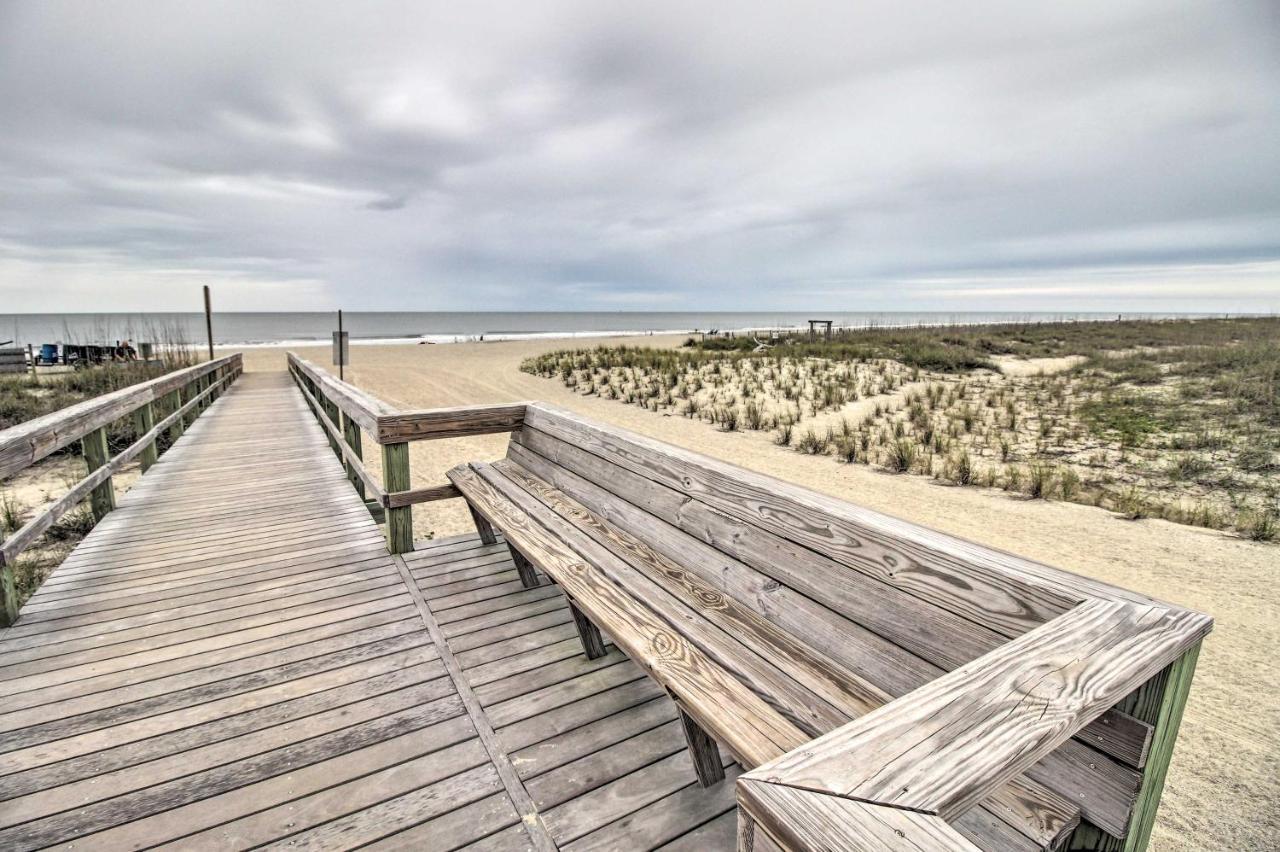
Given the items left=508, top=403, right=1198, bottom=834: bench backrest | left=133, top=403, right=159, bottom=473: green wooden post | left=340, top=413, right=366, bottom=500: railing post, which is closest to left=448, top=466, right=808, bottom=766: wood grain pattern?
left=508, top=403, right=1198, bottom=834: bench backrest

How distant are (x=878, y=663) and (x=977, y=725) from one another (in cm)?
66

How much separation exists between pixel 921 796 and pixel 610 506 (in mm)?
2188

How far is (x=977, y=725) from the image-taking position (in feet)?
3.20

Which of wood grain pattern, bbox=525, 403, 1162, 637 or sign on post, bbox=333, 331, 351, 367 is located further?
sign on post, bbox=333, 331, 351, 367

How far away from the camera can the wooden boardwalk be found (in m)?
1.75

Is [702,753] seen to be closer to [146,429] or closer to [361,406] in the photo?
[361,406]

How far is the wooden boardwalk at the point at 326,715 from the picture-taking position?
5.73ft

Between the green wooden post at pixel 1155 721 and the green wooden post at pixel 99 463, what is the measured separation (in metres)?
5.65

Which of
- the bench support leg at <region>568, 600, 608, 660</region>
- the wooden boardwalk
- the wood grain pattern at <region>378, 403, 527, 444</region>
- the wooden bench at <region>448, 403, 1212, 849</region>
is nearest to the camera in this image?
the wooden bench at <region>448, 403, 1212, 849</region>

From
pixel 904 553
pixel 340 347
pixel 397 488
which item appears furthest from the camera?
pixel 340 347

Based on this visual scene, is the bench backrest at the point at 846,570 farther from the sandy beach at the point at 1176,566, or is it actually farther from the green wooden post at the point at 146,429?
the green wooden post at the point at 146,429

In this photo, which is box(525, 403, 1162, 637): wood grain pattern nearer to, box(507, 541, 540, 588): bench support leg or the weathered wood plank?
the weathered wood plank

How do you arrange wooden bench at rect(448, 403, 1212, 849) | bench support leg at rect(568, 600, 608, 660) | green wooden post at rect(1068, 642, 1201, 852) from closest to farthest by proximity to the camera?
wooden bench at rect(448, 403, 1212, 849) < green wooden post at rect(1068, 642, 1201, 852) < bench support leg at rect(568, 600, 608, 660)

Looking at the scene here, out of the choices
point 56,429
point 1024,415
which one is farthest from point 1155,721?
point 1024,415
